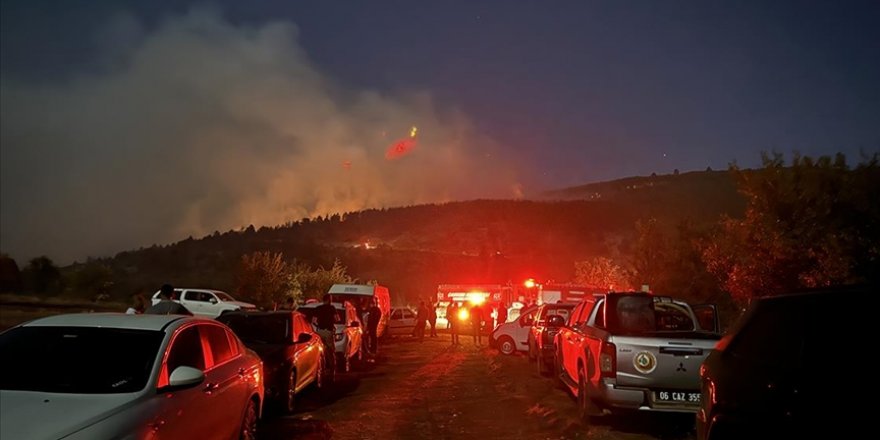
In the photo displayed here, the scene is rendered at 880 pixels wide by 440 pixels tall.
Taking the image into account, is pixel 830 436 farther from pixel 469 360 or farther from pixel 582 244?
pixel 582 244

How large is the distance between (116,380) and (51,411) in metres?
0.82

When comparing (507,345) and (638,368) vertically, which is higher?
(638,368)

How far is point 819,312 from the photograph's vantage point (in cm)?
436

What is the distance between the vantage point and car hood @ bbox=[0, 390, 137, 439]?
14.7ft

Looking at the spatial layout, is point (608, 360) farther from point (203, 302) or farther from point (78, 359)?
point (203, 302)

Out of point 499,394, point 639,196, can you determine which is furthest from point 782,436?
point 639,196

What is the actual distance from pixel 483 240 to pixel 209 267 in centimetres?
3971

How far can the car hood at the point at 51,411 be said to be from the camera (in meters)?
4.49

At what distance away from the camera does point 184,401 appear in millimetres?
5922

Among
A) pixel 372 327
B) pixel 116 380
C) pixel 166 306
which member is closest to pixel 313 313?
pixel 372 327

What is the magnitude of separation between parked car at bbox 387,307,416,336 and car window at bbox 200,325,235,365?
2681 cm

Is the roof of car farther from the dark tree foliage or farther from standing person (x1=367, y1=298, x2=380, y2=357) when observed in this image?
standing person (x1=367, y1=298, x2=380, y2=357)

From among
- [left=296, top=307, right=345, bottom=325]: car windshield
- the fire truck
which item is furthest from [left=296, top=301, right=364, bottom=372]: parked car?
the fire truck

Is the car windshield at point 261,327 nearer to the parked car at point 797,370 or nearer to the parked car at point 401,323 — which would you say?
the parked car at point 797,370
